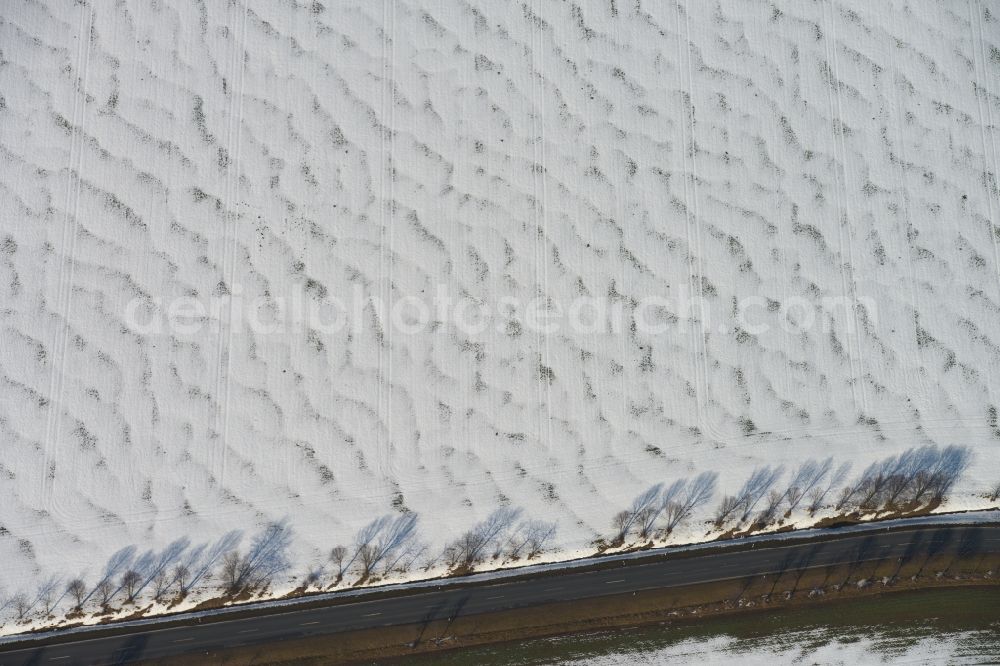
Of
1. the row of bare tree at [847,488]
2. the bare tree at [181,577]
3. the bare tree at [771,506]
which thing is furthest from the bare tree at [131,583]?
the bare tree at [771,506]

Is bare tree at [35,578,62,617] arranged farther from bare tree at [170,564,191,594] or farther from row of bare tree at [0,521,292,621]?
bare tree at [170,564,191,594]

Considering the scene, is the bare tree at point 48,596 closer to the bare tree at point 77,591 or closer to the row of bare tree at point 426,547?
the bare tree at point 77,591

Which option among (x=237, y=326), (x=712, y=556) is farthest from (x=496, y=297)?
(x=712, y=556)

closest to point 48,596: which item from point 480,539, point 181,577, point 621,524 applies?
point 181,577

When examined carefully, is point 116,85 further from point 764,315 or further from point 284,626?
point 764,315

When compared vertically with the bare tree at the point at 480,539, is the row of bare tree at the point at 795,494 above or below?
above

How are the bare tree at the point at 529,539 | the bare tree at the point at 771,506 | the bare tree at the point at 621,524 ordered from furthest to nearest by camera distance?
the bare tree at the point at 771,506 < the bare tree at the point at 621,524 < the bare tree at the point at 529,539

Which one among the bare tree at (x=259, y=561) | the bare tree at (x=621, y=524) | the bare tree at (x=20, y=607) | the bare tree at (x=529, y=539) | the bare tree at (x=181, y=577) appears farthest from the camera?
the bare tree at (x=621, y=524)

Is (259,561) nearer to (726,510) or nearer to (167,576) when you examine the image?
(167,576)
